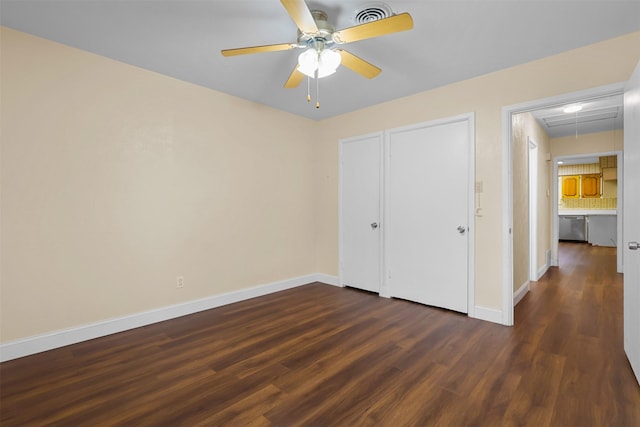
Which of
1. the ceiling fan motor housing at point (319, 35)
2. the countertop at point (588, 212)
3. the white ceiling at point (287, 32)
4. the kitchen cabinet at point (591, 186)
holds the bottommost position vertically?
the countertop at point (588, 212)

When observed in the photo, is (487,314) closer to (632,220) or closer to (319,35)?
(632,220)

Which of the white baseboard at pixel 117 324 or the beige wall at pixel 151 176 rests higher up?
the beige wall at pixel 151 176

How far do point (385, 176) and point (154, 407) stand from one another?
11.1 ft

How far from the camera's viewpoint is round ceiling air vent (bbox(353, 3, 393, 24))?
2.03 meters

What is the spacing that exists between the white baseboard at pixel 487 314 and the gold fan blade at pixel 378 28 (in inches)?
111

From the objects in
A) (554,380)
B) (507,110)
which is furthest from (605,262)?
(554,380)

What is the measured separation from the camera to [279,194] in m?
4.33

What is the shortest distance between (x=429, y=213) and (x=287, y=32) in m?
2.49

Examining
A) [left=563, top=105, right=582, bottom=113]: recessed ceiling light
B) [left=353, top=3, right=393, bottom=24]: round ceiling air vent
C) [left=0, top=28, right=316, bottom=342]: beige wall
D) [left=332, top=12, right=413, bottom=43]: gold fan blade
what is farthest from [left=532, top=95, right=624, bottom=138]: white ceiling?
[left=0, top=28, right=316, bottom=342]: beige wall

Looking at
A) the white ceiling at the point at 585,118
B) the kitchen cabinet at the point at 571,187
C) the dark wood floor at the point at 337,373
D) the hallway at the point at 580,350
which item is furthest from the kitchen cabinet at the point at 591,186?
the dark wood floor at the point at 337,373

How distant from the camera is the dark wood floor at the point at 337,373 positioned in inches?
67.8

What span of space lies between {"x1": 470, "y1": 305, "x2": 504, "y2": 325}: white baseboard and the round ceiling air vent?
2.96 metres

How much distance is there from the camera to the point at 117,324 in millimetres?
2857

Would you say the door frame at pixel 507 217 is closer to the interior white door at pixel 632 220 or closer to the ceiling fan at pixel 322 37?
the interior white door at pixel 632 220
